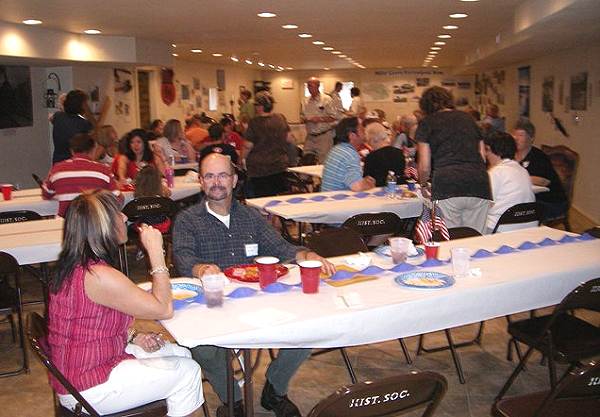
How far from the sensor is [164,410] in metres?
2.58

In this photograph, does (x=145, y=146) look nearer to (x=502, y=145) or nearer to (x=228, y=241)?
(x=502, y=145)

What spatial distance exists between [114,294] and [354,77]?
21330 millimetres

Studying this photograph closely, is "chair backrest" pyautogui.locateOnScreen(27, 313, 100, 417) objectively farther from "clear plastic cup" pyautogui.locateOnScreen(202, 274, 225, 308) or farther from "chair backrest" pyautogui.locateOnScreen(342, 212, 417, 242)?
"chair backrest" pyautogui.locateOnScreen(342, 212, 417, 242)

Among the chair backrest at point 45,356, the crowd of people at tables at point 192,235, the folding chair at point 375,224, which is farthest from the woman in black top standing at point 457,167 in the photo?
the chair backrest at point 45,356

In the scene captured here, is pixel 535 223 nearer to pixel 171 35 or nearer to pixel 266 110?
pixel 266 110

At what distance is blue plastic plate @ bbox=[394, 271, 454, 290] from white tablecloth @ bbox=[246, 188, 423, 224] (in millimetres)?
1767

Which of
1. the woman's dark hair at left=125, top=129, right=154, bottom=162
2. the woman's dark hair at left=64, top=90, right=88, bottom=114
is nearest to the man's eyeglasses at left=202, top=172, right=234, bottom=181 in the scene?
the woman's dark hair at left=125, top=129, right=154, bottom=162

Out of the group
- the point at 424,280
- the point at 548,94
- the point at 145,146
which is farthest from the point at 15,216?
the point at 548,94

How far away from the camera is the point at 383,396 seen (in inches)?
76.8

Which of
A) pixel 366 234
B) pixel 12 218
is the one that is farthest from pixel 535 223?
pixel 12 218

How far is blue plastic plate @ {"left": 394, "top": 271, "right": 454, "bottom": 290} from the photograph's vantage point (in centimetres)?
293

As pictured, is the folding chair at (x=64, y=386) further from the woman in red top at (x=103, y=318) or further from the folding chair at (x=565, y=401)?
the folding chair at (x=565, y=401)

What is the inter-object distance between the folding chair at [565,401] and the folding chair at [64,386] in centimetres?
126

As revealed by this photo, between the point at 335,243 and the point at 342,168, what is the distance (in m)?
1.95
